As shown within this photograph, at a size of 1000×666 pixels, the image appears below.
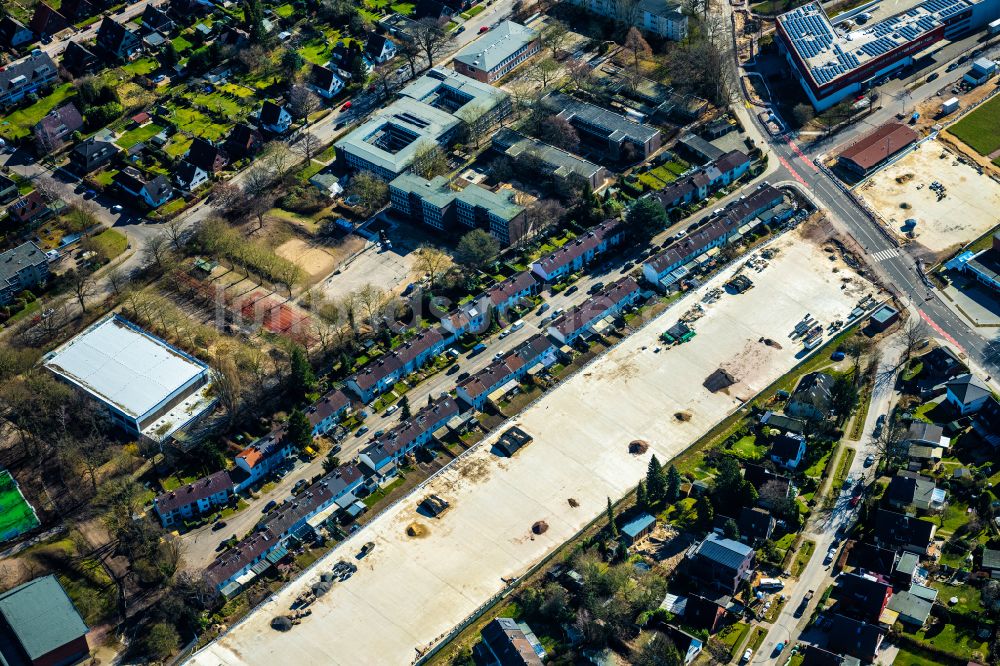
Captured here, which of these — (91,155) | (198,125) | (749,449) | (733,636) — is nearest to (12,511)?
(91,155)

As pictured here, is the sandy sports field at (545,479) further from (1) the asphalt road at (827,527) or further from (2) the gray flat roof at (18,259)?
(2) the gray flat roof at (18,259)

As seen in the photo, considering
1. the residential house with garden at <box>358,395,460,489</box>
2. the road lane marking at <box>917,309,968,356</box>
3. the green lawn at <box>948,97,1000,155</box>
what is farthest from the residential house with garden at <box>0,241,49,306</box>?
the green lawn at <box>948,97,1000,155</box>

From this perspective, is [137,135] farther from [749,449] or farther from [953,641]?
[953,641]

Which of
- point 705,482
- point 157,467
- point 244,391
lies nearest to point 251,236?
point 244,391

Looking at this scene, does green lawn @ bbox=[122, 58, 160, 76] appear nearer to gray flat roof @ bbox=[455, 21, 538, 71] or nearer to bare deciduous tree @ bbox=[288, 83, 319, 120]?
bare deciduous tree @ bbox=[288, 83, 319, 120]

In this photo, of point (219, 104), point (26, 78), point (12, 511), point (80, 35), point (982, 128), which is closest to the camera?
point (12, 511)

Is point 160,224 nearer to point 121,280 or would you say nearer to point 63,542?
point 121,280
